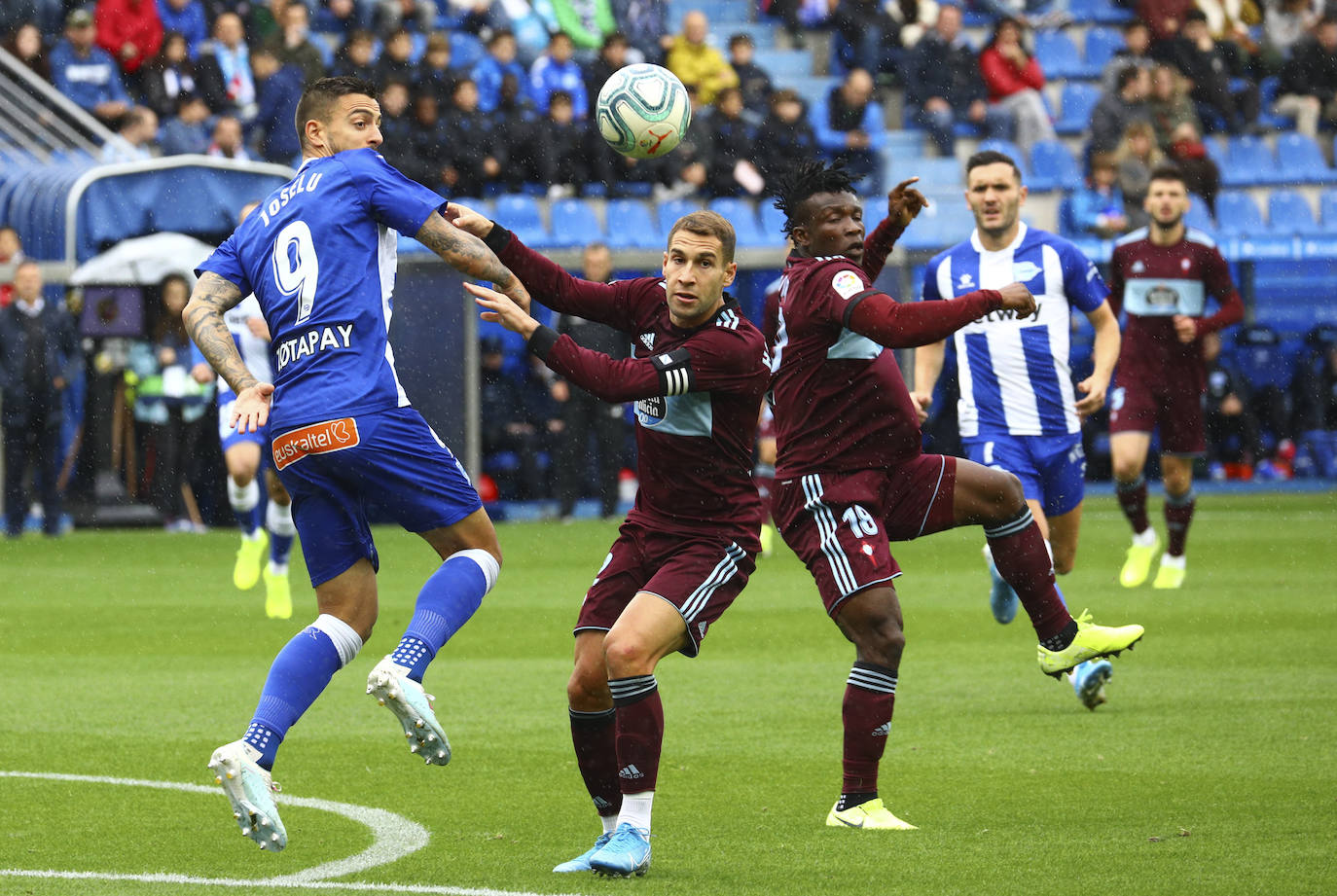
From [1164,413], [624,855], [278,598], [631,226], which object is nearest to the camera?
[624,855]

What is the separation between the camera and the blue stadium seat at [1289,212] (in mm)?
24188

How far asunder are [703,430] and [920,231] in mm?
17472

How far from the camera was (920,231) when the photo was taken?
22656mm

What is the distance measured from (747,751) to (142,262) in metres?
12.9

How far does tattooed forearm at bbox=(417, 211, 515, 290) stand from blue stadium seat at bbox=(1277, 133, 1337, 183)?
21.1 metres

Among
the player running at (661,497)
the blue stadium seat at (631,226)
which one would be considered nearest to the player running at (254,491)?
the player running at (661,497)

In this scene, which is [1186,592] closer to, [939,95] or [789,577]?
[789,577]

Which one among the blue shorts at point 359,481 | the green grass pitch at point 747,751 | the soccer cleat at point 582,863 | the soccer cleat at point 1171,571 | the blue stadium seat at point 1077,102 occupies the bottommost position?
the soccer cleat at point 1171,571

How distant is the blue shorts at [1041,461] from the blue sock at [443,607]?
13.8 feet

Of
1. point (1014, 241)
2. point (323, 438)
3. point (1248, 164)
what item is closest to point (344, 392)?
point (323, 438)

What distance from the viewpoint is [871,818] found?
5.83m

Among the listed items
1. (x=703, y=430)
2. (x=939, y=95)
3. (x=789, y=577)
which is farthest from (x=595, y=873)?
(x=939, y=95)

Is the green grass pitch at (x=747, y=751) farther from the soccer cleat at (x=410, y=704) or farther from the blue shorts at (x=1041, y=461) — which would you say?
the blue shorts at (x=1041, y=461)

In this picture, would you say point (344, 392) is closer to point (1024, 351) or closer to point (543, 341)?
point (543, 341)
